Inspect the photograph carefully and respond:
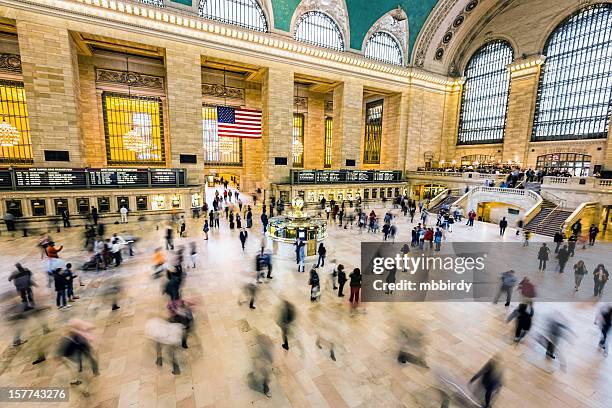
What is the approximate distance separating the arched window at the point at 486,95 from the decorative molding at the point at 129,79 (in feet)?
97.6

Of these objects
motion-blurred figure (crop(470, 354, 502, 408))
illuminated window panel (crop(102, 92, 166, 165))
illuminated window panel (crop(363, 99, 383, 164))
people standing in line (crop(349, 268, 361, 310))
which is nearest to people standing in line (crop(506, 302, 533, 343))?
motion-blurred figure (crop(470, 354, 502, 408))

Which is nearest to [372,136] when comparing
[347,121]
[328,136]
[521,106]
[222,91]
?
[328,136]

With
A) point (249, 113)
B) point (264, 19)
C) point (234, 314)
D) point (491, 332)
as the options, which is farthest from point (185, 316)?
point (264, 19)

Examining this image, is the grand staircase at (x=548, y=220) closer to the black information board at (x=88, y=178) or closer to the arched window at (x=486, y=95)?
the arched window at (x=486, y=95)

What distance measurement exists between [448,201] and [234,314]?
20353mm

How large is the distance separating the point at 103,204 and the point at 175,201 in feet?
11.7

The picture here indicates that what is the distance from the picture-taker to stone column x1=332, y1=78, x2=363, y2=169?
2384 cm

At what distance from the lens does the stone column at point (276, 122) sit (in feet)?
67.5

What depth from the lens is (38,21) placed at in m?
14.1

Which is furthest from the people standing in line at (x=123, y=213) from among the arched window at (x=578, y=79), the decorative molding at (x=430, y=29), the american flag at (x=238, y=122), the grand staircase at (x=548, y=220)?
the arched window at (x=578, y=79)

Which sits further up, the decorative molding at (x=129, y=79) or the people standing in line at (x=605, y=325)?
the decorative molding at (x=129, y=79)

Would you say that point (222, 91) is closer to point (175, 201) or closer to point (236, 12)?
point (236, 12)

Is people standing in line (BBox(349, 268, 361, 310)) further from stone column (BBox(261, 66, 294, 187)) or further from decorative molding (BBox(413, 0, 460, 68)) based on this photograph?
decorative molding (BBox(413, 0, 460, 68))

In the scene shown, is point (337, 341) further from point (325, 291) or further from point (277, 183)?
point (277, 183)
